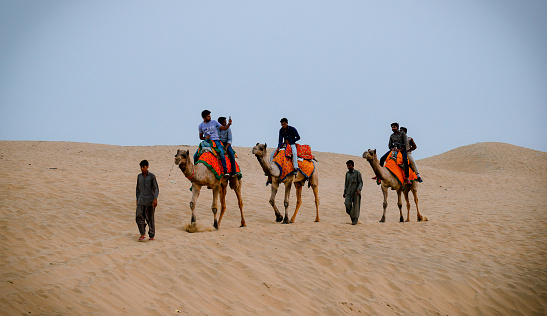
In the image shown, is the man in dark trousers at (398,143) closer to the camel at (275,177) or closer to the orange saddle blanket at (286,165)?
the orange saddle blanket at (286,165)

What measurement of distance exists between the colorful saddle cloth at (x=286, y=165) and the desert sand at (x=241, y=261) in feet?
5.81

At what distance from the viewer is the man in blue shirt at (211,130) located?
11.8 metres

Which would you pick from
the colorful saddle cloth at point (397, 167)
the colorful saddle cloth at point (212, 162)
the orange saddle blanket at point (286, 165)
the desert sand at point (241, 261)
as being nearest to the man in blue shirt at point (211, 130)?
the colorful saddle cloth at point (212, 162)

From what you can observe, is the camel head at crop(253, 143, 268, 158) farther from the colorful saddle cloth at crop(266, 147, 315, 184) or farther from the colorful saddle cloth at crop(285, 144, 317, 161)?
the colorful saddle cloth at crop(285, 144, 317, 161)

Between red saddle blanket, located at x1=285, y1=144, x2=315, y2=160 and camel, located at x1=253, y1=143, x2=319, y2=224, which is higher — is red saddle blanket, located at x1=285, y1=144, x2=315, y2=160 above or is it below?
above

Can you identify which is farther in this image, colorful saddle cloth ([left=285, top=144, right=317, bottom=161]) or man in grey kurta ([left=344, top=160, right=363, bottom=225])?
colorful saddle cloth ([left=285, top=144, right=317, bottom=161])

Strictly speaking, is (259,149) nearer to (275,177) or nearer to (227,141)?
(227,141)

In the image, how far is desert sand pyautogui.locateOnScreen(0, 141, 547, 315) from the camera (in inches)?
276

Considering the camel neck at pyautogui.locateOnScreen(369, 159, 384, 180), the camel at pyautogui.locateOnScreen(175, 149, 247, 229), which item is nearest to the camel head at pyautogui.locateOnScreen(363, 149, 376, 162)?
the camel neck at pyautogui.locateOnScreen(369, 159, 384, 180)

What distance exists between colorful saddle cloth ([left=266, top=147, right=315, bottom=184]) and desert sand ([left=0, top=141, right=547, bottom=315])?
5.81 feet

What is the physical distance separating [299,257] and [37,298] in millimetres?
4920

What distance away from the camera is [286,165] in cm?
1360

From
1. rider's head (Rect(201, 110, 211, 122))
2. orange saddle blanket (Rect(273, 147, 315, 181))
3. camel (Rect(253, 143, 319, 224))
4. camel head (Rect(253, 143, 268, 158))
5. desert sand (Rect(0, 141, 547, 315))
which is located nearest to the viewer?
desert sand (Rect(0, 141, 547, 315))

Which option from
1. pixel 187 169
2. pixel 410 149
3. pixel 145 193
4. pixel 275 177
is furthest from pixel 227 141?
pixel 410 149
